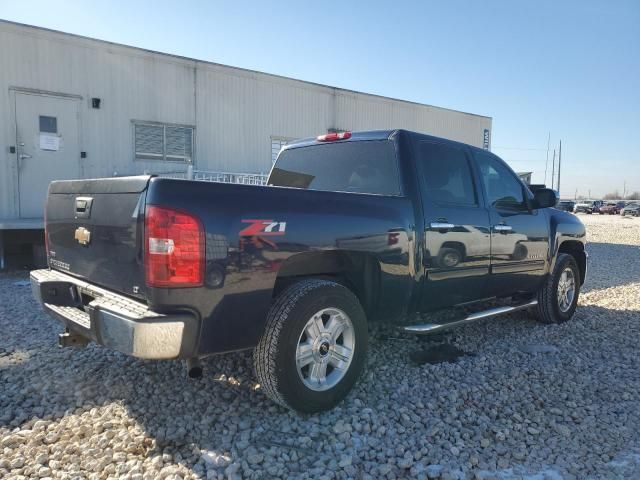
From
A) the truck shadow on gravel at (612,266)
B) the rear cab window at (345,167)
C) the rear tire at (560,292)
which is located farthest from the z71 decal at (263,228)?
the truck shadow on gravel at (612,266)

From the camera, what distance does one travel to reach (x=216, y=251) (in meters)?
2.68

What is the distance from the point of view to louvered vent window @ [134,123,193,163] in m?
10.5

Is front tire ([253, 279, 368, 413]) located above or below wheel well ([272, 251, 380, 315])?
below

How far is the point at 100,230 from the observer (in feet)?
10.0

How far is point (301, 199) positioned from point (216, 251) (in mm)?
678

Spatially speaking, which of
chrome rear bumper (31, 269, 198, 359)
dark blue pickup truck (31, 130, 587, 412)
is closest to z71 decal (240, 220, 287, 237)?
dark blue pickup truck (31, 130, 587, 412)

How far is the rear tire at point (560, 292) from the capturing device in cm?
562

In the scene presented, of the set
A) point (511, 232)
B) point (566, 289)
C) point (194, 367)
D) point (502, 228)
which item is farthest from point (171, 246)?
point (566, 289)

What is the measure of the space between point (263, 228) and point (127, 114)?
8556 mm

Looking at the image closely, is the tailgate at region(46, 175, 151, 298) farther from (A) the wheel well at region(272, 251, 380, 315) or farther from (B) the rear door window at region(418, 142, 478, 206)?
(B) the rear door window at region(418, 142, 478, 206)

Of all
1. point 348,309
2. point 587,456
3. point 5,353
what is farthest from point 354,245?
point 5,353

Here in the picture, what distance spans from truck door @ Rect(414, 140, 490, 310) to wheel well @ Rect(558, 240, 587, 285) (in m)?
2.04

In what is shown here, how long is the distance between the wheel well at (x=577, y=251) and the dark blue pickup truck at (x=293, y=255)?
1.43m

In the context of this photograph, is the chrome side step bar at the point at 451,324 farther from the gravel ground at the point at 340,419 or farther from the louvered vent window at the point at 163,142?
→ the louvered vent window at the point at 163,142
